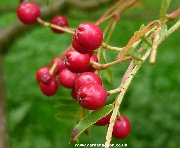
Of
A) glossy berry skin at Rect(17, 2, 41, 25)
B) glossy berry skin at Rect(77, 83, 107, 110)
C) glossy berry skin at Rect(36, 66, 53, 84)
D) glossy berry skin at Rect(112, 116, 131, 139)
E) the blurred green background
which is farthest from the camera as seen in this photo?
the blurred green background

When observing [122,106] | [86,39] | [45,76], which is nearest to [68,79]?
[45,76]

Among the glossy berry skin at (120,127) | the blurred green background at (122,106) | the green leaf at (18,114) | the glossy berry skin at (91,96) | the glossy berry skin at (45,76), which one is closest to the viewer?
the glossy berry skin at (91,96)

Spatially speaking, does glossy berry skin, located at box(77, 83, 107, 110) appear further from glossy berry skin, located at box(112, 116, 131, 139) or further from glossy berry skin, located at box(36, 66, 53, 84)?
glossy berry skin, located at box(36, 66, 53, 84)

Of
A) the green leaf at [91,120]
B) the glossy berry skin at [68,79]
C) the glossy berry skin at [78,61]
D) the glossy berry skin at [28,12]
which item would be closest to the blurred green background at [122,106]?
the glossy berry skin at [28,12]

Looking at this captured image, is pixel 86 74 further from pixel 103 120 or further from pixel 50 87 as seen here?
pixel 50 87

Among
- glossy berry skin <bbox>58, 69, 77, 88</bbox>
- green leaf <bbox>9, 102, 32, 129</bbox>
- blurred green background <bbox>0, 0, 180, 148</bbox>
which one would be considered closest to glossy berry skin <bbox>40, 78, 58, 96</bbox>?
glossy berry skin <bbox>58, 69, 77, 88</bbox>

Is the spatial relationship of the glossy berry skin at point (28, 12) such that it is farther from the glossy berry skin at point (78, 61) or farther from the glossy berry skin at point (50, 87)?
the glossy berry skin at point (78, 61)
